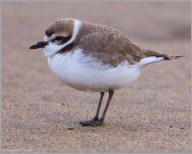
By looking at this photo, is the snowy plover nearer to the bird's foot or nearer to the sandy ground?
the bird's foot

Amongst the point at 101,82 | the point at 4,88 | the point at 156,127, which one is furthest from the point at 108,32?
the point at 4,88

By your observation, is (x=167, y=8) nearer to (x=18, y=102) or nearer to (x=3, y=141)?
(x=18, y=102)

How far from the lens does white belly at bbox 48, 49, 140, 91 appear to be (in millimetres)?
3658

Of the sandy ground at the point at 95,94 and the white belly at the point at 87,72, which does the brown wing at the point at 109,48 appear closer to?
the white belly at the point at 87,72

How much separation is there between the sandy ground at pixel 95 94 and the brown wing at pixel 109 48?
74 centimetres

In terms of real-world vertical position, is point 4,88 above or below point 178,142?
below

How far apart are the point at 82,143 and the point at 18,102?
1.73 meters

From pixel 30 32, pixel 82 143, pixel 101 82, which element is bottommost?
pixel 30 32

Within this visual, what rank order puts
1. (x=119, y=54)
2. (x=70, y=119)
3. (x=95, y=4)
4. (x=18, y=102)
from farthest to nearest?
1. (x=95, y=4)
2. (x=18, y=102)
3. (x=70, y=119)
4. (x=119, y=54)

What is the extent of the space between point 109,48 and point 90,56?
25cm

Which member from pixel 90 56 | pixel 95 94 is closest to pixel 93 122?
pixel 90 56

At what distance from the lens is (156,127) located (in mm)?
4082

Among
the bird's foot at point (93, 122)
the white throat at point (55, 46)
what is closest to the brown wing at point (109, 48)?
the white throat at point (55, 46)

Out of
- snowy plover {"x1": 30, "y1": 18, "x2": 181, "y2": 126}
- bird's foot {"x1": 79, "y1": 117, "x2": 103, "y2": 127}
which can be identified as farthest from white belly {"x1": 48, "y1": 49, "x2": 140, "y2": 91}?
bird's foot {"x1": 79, "y1": 117, "x2": 103, "y2": 127}
